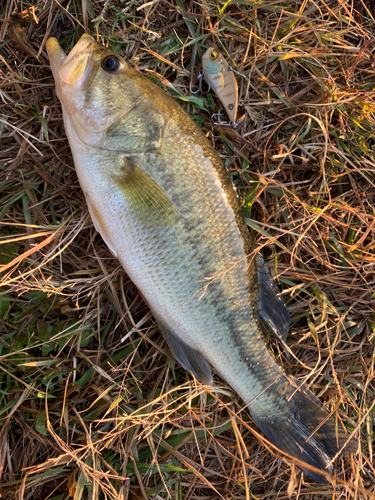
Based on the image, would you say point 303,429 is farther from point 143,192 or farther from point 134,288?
point 143,192

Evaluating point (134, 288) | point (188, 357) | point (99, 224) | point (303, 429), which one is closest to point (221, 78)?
point (99, 224)

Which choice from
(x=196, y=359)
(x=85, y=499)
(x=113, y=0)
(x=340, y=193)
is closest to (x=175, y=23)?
(x=113, y=0)

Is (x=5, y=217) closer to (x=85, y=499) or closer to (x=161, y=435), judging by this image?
(x=161, y=435)

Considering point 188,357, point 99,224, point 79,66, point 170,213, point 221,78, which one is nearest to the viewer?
point 79,66

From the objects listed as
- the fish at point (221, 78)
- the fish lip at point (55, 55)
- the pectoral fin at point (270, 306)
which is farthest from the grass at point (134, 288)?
the fish lip at point (55, 55)

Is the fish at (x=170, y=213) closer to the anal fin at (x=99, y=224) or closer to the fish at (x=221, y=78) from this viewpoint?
the anal fin at (x=99, y=224)

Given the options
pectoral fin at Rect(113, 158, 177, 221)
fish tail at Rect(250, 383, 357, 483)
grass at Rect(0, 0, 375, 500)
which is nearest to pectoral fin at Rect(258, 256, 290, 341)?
grass at Rect(0, 0, 375, 500)
